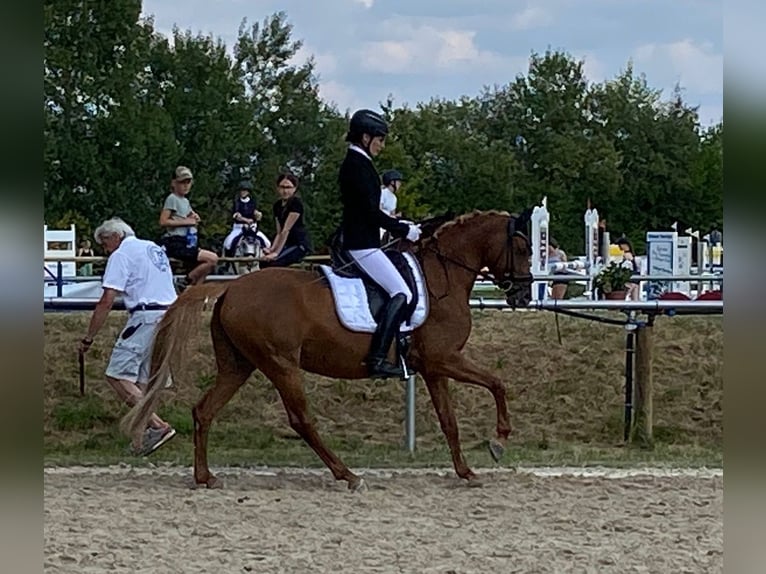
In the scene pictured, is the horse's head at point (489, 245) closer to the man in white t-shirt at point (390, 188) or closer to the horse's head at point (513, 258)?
the horse's head at point (513, 258)

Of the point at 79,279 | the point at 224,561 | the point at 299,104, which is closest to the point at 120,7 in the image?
the point at 299,104

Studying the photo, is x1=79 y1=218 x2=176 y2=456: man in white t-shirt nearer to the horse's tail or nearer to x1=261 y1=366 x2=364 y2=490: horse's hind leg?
the horse's tail

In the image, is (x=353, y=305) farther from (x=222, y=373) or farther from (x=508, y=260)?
(x=508, y=260)

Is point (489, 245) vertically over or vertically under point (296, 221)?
under

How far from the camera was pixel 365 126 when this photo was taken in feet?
26.2

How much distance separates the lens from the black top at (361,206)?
796cm

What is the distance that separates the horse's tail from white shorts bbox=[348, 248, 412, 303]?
0.91 metres

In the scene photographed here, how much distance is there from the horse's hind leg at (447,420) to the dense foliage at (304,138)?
27354 millimetres

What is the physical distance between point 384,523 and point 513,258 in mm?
2466

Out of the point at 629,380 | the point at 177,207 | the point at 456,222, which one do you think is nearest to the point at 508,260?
the point at 456,222

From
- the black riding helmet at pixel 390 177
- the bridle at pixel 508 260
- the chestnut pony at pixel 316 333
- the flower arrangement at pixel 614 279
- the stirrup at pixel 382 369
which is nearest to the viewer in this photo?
the chestnut pony at pixel 316 333

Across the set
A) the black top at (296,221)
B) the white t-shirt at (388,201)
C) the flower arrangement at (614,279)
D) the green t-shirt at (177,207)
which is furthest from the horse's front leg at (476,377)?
the flower arrangement at (614,279)
